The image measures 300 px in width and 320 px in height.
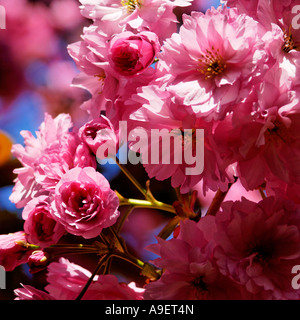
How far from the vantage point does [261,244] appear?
1.93ft

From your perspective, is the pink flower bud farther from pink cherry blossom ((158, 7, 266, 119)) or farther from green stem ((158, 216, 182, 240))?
green stem ((158, 216, 182, 240))

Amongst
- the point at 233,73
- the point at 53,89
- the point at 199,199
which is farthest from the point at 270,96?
the point at 53,89

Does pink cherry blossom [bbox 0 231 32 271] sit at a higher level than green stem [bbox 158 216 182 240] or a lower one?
lower

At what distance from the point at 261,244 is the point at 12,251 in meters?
0.33

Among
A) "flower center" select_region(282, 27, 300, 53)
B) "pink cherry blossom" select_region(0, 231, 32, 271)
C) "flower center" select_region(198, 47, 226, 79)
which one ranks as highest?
"flower center" select_region(282, 27, 300, 53)

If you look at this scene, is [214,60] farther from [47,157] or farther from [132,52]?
[47,157]

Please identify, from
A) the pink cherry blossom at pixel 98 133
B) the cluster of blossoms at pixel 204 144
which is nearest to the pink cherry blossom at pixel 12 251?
the cluster of blossoms at pixel 204 144

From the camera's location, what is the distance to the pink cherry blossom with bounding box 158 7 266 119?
54 centimetres

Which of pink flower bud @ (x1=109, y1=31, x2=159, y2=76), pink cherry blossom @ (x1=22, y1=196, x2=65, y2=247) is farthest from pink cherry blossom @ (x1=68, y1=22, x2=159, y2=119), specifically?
pink cherry blossom @ (x1=22, y1=196, x2=65, y2=247)

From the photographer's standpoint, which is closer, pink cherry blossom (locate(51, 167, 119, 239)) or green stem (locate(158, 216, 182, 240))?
pink cherry blossom (locate(51, 167, 119, 239))

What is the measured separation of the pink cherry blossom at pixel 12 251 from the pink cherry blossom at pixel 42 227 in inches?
1.9

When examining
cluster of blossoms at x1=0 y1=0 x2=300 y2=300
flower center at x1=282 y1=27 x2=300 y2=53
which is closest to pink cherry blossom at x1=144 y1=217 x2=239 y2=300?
cluster of blossoms at x1=0 y1=0 x2=300 y2=300
